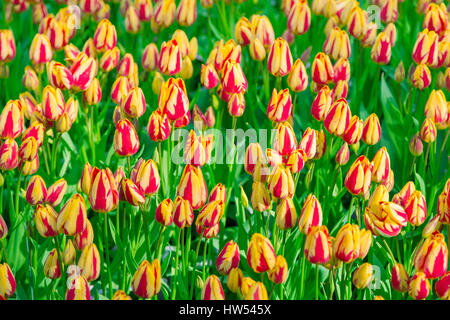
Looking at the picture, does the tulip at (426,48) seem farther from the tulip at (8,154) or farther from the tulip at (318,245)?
the tulip at (8,154)

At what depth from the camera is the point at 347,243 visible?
4.28 feet

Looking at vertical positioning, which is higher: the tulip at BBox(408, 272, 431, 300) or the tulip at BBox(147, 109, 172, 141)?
the tulip at BBox(147, 109, 172, 141)

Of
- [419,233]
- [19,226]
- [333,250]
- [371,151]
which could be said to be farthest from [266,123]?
[333,250]

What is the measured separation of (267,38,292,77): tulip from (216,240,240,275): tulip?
67cm

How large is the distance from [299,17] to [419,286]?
1.20 meters

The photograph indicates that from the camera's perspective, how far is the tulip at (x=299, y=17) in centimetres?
229

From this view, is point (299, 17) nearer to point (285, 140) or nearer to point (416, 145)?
point (416, 145)

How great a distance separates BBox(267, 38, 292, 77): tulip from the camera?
1917 millimetres

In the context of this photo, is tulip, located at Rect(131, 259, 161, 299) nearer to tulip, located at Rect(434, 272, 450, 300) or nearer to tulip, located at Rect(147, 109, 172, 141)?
tulip, located at Rect(147, 109, 172, 141)

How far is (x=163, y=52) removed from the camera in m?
1.96

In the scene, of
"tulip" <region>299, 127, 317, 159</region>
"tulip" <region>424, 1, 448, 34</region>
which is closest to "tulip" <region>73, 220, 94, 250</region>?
"tulip" <region>299, 127, 317, 159</region>

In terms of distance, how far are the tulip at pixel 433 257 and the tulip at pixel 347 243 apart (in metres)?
0.11

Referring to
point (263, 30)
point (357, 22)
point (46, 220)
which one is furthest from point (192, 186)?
point (357, 22)

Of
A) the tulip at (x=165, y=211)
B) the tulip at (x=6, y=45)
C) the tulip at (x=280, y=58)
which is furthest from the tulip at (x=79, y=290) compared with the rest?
the tulip at (x=6, y=45)
